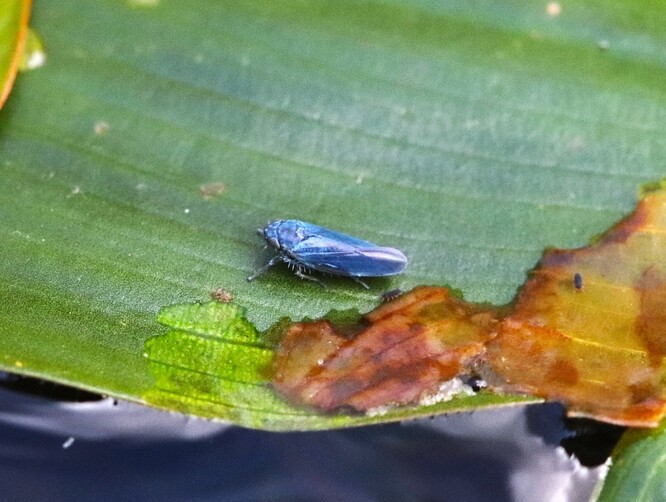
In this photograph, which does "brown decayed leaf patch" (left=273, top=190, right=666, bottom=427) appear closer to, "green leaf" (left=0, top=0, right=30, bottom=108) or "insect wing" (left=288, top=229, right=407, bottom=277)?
"insect wing" (left=288, top=229, right=407, bottom=277)

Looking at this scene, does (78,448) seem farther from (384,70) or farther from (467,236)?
(384,70)

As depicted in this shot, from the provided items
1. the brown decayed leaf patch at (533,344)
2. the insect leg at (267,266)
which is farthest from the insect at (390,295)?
the insect leg at (267,266)

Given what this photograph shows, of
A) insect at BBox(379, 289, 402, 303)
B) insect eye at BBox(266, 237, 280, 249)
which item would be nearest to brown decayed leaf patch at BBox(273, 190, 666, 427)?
insect at BBox(379, 289, 402, 303)

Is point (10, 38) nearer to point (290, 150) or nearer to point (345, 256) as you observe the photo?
point (290, 150)

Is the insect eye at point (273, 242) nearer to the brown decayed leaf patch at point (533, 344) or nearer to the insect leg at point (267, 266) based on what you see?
the insect leg at point (267, 266)

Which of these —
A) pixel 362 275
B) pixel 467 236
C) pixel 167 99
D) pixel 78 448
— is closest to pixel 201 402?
pixel 78 448

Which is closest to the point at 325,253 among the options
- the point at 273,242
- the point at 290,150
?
the point at 273,242
